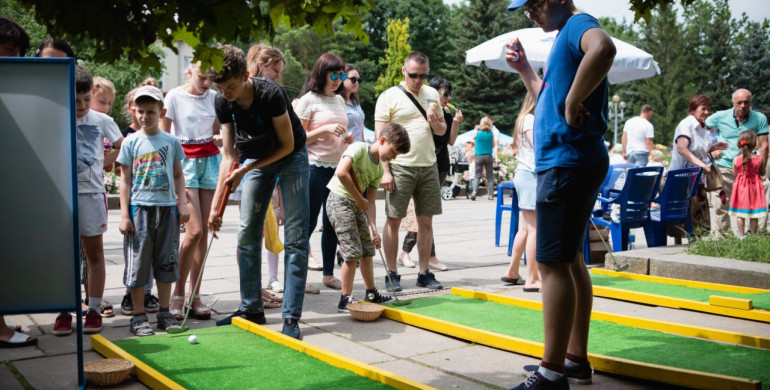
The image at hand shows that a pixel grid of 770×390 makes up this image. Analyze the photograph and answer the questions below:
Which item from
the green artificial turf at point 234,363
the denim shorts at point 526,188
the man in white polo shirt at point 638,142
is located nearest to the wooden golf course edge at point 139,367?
the green artificial turf at point 234,363

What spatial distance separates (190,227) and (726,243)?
5.63 metres

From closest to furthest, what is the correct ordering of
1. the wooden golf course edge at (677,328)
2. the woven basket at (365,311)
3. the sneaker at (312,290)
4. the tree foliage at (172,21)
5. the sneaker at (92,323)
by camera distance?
1. the tree foliage at (172,21)
2. the wooden golf course edge at (677,328)
3. the sneaker at (92,323)
4. the woven basket at (365,311)
5. the sneaker at (312,290)

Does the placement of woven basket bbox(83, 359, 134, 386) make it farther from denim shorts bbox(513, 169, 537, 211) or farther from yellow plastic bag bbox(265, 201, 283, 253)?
denim shorts bbox(513, 169, 537, 211)

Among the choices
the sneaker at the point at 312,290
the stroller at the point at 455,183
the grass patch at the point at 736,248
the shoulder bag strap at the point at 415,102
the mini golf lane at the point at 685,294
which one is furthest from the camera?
the stroller at the point at 455,183

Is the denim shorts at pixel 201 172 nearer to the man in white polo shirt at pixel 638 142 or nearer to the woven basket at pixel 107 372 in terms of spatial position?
the woven basket at pixel 107 372

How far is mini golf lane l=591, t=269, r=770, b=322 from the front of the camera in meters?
5.79

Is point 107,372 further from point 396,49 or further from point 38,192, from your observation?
point 396,49

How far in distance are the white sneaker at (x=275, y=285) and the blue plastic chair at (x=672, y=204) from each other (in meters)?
4.69

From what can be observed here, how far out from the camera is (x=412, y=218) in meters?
8.12

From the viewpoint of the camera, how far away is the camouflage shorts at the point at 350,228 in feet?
18.8

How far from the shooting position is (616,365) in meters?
4.07

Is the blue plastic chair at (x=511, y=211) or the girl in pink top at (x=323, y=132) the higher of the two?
the girl in pink top at (x=323, y=132)

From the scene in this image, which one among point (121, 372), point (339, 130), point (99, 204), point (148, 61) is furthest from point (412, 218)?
point (148, 61)

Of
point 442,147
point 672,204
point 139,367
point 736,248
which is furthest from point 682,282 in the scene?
point 139,367
